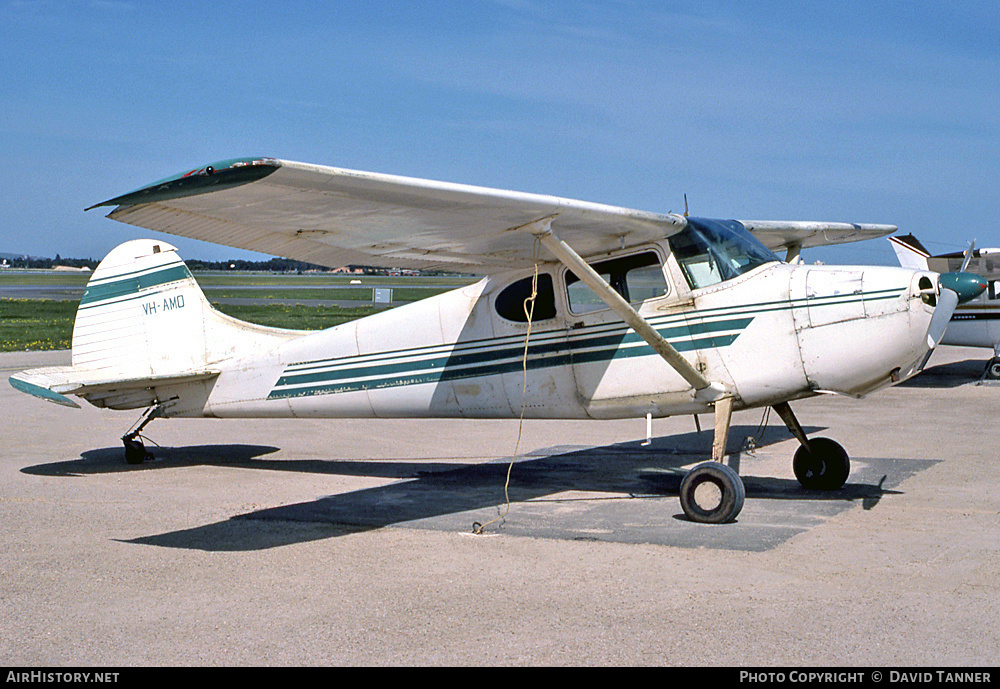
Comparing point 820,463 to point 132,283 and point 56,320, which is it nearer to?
point 132,283

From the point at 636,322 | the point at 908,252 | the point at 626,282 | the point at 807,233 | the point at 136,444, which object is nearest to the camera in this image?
the point at 636,322

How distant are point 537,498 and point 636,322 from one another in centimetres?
197

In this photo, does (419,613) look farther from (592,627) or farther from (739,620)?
(739,620)

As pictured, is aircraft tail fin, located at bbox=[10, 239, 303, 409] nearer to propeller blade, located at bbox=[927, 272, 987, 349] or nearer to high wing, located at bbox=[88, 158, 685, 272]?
high wing, located at bbox=[88, 158, 685, 272]

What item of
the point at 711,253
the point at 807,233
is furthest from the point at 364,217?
the point at 807,233

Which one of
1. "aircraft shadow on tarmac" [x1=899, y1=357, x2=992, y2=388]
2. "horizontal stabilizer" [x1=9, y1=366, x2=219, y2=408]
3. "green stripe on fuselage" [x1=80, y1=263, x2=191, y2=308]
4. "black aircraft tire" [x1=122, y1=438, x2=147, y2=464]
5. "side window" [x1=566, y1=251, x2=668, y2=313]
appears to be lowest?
"aircraft shadow on tarmac" [x1=899, y1=357, x2=992, y2=388]

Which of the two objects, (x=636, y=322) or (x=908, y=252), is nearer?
(x=636, y=322)

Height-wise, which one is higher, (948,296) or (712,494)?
(948,296)

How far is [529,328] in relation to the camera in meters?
8.62

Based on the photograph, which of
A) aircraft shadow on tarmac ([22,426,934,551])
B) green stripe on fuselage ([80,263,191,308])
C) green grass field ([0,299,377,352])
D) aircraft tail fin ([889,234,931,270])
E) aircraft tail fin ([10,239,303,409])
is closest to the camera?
aircraft shadow on tarmac ([22,426,934,551])

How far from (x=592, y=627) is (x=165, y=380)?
6.84 meters

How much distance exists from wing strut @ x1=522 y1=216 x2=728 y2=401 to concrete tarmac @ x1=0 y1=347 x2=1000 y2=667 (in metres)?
1.09

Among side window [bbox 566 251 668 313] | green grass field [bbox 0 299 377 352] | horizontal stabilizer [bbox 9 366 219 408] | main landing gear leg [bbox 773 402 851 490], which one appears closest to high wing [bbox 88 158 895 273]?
side window [bbox 566 251 668 313]

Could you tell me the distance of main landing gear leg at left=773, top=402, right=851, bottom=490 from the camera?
8.88 m
